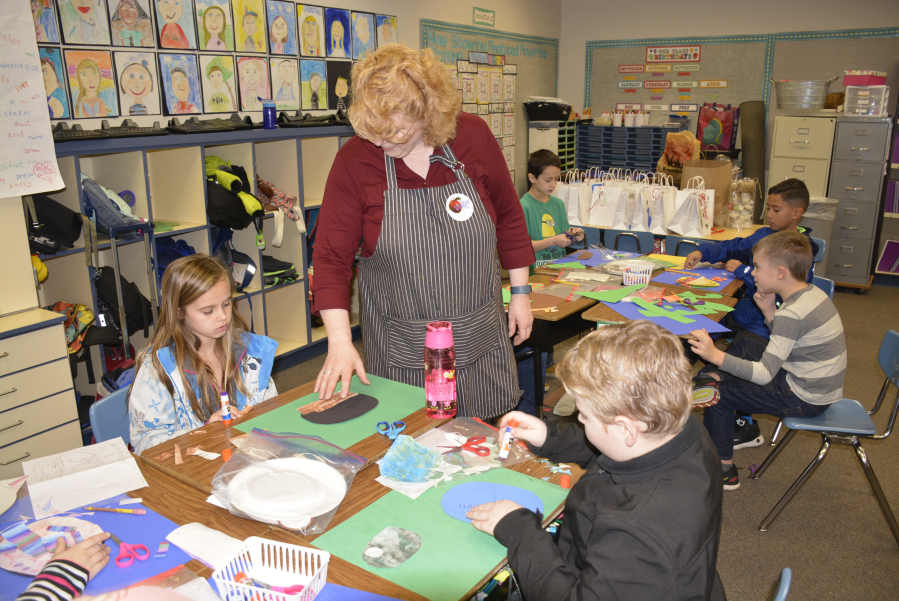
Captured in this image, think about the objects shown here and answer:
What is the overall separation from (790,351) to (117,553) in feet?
7.50

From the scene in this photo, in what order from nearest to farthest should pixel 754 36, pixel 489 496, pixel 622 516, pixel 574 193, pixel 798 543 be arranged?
pixel 622 516
pixel 489 496
pixel 798 543
pixel 574 193
pixel 754 36

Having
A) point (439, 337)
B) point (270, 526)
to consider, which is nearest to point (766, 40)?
point (439, 337)

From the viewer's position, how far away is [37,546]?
46.1 inches

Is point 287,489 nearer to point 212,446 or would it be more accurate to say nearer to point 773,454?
point 212,446

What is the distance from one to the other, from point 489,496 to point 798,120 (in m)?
5.57

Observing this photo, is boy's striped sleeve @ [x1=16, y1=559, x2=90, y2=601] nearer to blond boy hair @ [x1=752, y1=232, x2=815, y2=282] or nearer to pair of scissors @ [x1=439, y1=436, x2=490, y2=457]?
Result: pair of scissors @ [x1=439, y1=436, x2=490, y2=457]

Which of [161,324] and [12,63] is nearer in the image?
[161,324]

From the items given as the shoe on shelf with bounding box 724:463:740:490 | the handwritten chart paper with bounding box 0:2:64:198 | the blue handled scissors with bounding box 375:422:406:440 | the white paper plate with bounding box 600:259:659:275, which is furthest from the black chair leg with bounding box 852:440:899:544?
the handwritten chart paper with bounding box 0:2:64:198

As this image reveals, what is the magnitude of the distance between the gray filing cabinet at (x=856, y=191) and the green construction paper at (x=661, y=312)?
3.72 meters

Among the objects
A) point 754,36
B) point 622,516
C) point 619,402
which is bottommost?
point 622,516

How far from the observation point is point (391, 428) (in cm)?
156

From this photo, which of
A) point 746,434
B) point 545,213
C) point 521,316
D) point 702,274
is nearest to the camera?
→ point 521,316

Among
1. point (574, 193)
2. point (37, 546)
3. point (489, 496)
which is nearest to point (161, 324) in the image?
point (37, 546)

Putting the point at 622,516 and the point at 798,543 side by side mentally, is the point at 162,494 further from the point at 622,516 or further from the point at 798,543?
the point at 798,543
